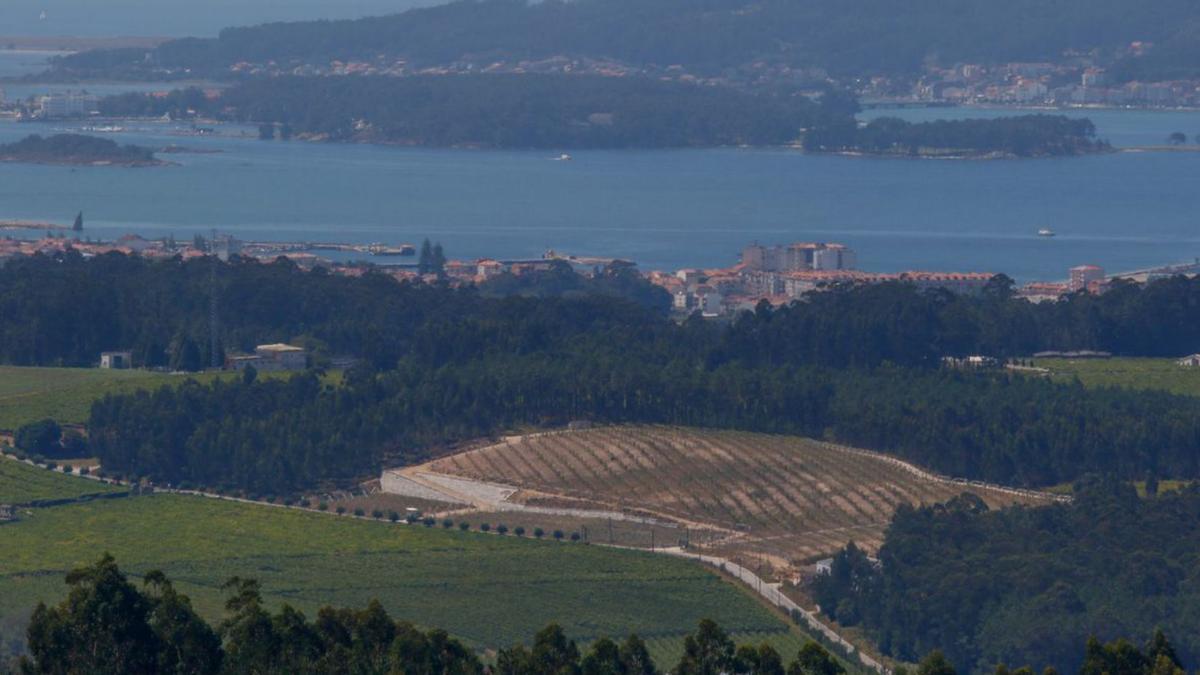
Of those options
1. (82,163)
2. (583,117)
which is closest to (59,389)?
(82,163)

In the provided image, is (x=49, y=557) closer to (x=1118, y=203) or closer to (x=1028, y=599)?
(x=1028, y=599)

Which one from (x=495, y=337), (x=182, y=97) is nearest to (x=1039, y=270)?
(x=495, y=337)

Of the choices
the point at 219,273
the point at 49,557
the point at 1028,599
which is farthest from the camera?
the point at 219,273

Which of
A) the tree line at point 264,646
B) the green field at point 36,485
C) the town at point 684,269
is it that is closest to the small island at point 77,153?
the town at point 684,269

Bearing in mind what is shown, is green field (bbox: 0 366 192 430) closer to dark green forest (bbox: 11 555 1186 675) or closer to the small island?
dark green forest (bbox: 11 555 1186 675)

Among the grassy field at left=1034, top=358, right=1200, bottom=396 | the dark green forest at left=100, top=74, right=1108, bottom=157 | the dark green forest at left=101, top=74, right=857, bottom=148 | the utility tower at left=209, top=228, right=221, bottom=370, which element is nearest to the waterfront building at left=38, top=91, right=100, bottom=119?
the dark green forest at left=101, top=74, right=857, bottom=148

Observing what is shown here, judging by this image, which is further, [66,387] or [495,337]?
[495,337]
